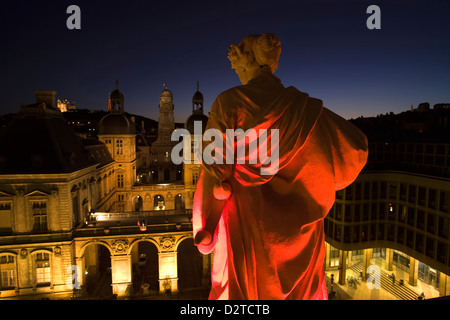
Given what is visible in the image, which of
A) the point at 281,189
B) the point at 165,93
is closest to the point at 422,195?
the point at 281,189

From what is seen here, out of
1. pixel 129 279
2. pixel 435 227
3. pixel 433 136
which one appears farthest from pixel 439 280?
pixel 129 279

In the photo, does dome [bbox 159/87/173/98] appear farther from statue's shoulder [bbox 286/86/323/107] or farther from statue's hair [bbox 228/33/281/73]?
statue's shoulder [bbox 286/86/323/107]

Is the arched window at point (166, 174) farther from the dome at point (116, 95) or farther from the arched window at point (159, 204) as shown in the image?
the dome at point (116, 95)

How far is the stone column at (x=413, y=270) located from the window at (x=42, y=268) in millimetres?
36068

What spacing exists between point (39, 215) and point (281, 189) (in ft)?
103

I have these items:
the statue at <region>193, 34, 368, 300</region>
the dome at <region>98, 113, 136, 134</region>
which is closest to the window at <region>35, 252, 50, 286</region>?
the dome at <region>98, 113, 136, 134</region>

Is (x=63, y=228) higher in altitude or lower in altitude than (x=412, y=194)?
lower

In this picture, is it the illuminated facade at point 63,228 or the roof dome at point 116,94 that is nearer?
the illuminated facade at point 63,228

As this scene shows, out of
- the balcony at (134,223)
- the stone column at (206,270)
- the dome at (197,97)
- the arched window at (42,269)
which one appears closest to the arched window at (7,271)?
the arched window at (42,269)

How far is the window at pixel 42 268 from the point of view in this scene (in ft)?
97.3

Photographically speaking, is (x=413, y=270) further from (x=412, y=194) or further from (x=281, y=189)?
(x=281, y=189)

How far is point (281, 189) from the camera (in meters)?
4.81

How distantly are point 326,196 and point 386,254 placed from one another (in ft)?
125
